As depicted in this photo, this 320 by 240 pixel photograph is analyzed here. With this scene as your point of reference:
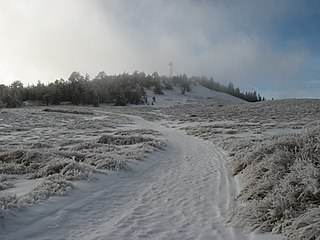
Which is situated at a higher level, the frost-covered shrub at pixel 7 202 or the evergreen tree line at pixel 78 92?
the evergreen tree line at pixel 78 92

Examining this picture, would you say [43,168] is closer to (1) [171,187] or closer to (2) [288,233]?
(1) [171,187]

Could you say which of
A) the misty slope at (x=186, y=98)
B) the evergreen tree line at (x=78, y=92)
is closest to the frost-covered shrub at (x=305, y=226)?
the evergreen tree line at (x=78, y=92)

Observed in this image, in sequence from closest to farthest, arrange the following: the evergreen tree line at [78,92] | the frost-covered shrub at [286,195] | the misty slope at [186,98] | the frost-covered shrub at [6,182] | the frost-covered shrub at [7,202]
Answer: the frost-covered shrub at [286,195], the frost-covered shrub at [7,202], the frost-covered shrub at [6,182], the evergreen tree line at [78,92], the misty slope at [186,98]

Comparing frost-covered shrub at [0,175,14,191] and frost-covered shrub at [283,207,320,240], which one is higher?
frost-covered shrub at [283,207,320,240]

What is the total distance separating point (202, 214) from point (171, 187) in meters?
2.68

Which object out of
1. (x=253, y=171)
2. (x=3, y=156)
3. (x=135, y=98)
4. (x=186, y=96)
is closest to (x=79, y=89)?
(x=135, y=98)

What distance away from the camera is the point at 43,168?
11.0m

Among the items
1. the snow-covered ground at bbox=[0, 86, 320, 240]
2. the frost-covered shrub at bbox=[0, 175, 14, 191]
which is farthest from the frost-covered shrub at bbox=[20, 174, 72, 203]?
the frost-covered shrub at bbox=[0, 175, 14, 191]

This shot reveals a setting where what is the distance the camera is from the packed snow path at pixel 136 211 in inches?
235

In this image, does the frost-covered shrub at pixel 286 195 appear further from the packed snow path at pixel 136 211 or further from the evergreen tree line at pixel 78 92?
the evergreen tree line at pixel 78 92

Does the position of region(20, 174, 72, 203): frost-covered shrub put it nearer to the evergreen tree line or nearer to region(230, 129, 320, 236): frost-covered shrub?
region(230, 129, 320, 236): frost-covered shrub

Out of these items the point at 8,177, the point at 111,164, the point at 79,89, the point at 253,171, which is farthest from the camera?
the point at 79,89

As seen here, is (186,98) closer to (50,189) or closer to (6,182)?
(6,182)

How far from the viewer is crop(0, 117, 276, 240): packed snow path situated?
19.6ft
